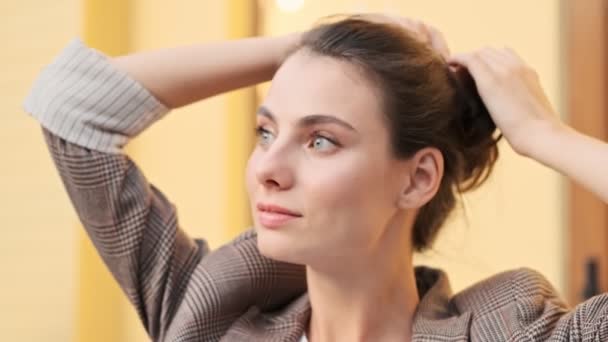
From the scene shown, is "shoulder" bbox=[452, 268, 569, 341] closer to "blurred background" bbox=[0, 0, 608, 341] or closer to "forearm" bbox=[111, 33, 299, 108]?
"forearm" bbox=[111, 33, 299, 108]

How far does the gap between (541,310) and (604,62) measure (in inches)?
30.6

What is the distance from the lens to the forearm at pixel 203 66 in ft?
3.59

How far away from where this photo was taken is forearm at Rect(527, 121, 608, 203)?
0.92m

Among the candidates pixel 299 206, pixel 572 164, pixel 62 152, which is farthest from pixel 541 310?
pixel 62 152

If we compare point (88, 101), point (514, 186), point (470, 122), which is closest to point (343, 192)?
point (470, 122)

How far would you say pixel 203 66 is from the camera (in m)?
1.10

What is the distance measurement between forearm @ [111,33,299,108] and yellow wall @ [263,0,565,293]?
64 centimetres

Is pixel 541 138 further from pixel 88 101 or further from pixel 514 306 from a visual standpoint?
pixel 88 101

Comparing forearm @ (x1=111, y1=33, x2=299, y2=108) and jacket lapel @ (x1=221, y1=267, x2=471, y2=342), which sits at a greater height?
forearm @ (x1=111, y1=33, x2=299, y2=108)

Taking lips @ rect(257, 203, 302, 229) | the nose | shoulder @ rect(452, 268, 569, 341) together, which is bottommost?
shoulder @ rect(452, 268, 569, 341)

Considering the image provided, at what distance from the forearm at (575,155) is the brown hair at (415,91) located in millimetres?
105

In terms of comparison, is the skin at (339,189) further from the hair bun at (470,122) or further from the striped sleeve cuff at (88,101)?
the striped sleeve cuff at (88,101)

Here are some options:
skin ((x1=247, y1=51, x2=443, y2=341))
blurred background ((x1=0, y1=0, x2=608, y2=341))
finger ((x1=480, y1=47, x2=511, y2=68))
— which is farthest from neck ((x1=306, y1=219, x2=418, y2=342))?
blurred background ((x1=0, y1=0, x2=608, y2=341))

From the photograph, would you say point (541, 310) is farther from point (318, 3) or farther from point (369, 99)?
point (318, 3)
